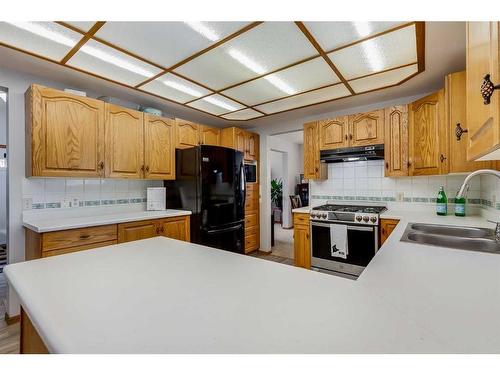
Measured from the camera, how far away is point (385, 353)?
400mm

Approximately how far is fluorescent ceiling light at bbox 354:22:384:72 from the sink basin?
4.53 ft

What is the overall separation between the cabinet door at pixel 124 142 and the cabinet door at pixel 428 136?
2.94 metres

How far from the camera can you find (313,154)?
10.6ft

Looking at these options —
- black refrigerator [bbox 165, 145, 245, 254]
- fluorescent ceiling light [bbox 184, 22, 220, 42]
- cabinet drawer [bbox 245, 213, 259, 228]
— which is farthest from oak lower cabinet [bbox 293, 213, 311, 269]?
fluorescent ceiling light [bbox 184, 22, 220, 42]

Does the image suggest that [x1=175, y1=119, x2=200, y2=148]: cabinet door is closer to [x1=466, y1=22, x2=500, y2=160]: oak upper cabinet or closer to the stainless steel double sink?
the stainless steel double sink

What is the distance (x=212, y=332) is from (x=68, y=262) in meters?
0.78

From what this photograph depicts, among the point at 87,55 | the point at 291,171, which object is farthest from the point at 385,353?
the point at 291,171

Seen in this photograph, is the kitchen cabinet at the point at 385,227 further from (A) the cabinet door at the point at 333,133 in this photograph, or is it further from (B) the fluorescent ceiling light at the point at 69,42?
(B) the fluorescent ceiling light at the point at 69,42

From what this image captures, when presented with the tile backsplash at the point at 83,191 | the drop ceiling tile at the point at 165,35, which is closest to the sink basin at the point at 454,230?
the drop ceiling tile at the point at 165,35

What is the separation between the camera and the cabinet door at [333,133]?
2.97 m

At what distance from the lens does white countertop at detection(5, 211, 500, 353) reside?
0.43 meters

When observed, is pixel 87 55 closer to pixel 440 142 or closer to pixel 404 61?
pixel 404 61

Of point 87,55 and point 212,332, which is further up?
point 87,55
